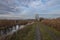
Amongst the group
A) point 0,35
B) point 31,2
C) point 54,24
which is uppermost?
point 31,2

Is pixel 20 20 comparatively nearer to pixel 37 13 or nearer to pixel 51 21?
pixel 37 13

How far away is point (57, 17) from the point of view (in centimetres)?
429

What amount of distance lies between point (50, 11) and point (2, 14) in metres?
1.42

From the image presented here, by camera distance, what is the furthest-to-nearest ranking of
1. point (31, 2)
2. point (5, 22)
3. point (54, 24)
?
point (31, 2) → point (54, 24) → point (5, 22)

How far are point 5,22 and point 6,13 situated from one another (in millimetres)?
382

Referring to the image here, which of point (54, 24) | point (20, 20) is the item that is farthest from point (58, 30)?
point (20, 20)

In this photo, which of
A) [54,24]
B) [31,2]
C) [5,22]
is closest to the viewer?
[5,22]

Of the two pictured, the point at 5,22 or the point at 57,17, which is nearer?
the point at 5,22

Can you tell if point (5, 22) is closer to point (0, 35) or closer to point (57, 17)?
point (0, 35)

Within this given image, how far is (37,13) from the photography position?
4395mm

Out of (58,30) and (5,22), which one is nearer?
(5,22)

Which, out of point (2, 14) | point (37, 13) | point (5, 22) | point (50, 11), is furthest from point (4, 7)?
point (50, 11)

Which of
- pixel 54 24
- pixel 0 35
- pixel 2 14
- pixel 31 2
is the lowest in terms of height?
pixel 0 35

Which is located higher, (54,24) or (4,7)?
(4,7)
